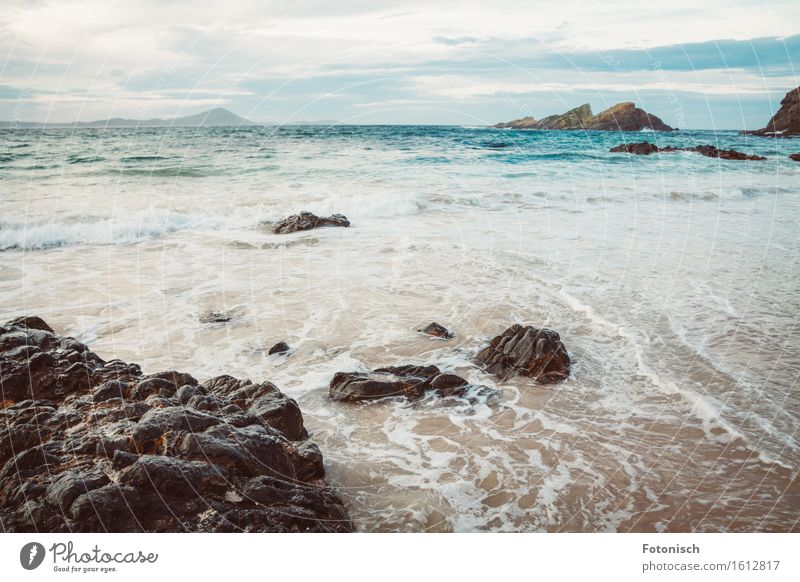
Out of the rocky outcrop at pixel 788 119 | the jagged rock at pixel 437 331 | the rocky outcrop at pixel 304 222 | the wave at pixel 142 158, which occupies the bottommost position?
the jagged rock at pixel 437 331

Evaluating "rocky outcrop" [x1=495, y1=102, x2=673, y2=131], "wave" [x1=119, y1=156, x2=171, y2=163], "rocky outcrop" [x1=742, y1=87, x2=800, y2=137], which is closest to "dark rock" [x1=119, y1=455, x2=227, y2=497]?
"wave" [x1=119, y1=156, x2=171, y2=163]

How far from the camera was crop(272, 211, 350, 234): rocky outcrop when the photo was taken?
508 inches

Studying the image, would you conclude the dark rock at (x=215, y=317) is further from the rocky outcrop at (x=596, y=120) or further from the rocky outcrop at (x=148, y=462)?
the rocky outcrop at (x=596, y=120)

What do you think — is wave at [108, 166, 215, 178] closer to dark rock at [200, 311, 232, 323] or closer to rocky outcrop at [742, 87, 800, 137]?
dark rock at [200, 311, 232, 323]

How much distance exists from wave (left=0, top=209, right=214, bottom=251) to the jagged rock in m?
8.27

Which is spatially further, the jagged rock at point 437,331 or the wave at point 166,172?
the wave at point 166,172

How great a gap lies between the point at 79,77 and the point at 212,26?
2521mm

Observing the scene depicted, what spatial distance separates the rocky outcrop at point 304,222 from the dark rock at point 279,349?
6.94 meters

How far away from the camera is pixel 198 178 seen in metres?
19.7

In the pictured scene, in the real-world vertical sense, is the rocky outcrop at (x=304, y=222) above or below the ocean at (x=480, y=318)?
above

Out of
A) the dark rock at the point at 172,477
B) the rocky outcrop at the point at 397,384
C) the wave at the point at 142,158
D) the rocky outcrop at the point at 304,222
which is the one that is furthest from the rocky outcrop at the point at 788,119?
the dark rock at the point at 172,477

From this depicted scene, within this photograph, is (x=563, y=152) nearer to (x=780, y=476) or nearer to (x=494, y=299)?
(x=494, y=299)

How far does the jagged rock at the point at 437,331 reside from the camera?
258 inches
